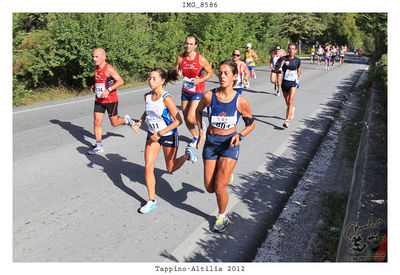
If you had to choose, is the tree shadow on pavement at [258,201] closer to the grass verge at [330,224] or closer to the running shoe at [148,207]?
the grass verge at [330,224]

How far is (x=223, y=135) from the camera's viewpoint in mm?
3926

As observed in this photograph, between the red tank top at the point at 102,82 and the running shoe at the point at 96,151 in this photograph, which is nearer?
the red tank top at the point at 102,82

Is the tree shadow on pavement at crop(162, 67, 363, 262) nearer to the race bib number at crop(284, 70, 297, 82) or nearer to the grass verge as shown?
the grass verge

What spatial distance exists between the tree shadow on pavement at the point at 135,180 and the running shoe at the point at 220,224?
9.8 inches

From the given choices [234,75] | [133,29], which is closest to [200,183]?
[234,75]

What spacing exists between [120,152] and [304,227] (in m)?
3.92

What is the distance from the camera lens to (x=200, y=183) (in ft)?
17.1

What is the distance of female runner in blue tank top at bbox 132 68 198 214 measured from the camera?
4191 millimetres

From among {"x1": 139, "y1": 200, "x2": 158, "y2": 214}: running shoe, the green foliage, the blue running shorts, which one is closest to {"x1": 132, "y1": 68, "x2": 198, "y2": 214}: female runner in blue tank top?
{"x1": 139, "y1": 200, "x2": 158, "y2": 214}: running shoe

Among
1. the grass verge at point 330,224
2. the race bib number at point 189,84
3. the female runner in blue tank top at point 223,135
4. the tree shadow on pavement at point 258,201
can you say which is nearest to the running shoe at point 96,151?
the race bib number at point 189,84

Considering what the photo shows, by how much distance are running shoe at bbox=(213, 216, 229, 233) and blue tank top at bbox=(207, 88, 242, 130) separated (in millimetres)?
1127

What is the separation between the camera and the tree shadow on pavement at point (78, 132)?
7285 mm

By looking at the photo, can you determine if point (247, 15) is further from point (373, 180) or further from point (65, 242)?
point (65, 242)

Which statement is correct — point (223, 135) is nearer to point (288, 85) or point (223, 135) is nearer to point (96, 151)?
point (96, 151)
